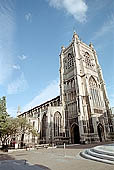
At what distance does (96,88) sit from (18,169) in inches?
1378

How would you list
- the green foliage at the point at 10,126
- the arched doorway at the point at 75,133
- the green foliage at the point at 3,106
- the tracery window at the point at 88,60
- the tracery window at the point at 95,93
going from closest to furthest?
the green foliage at the point at 10,126 < the green foliage at the point at 3,106 < the arched doorway at the point at 75,133 < the tracery window at the point at 95,93 < the tracery window at the point at 88,60

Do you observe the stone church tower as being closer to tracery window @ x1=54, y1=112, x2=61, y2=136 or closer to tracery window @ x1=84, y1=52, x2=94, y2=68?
tracery window @ x1=84, y1=52, x2=94, y2=68

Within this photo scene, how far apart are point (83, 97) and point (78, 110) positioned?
4.45 meters

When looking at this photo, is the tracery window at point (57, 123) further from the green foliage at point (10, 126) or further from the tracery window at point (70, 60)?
the tracery window at point (70, 60)

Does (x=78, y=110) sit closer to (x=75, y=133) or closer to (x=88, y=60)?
(x=75, y=133)

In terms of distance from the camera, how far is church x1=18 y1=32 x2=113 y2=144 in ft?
102

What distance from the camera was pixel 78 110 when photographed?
31797 millimetres

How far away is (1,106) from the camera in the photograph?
25.4m

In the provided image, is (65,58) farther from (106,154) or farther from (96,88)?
(106,154)

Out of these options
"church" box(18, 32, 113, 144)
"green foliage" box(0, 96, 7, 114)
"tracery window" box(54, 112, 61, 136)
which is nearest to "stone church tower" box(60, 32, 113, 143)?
"church" box(18, 32, 113, 144)

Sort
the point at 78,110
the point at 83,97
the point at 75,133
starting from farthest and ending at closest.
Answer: the point at 83,97
the point at 75,133
the point at 78,110

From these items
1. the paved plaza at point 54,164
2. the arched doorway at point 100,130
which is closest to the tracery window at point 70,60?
the arched doorway at point 100,130

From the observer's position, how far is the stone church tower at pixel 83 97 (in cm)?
3072

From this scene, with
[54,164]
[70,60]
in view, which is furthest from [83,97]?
[54,164]
